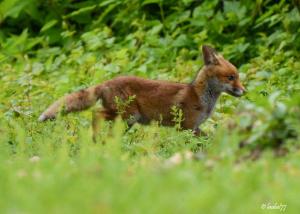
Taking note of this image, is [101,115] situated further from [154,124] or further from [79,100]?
[154,124]

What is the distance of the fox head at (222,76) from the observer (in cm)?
1081

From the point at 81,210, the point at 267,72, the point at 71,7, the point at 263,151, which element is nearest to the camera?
the point at 81,210

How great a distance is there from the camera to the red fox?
32.3 feet

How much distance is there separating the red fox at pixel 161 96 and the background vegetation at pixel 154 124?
20 cm

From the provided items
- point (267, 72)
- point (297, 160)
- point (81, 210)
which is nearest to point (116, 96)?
point (267, 72)

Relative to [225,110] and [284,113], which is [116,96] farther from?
[284,113]

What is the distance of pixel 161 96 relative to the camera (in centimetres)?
1030

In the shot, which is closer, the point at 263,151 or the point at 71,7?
the point at 263,151

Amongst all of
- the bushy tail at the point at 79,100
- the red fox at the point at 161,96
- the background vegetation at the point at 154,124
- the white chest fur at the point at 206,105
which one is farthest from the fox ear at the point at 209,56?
the bushy tail at the point at 79,100

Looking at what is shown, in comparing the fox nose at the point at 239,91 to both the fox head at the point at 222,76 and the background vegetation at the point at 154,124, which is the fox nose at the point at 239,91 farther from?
the background vegetation at the point at 154,124

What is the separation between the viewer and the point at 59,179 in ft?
16.3

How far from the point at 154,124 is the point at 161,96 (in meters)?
0.70

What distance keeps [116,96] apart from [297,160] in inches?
170

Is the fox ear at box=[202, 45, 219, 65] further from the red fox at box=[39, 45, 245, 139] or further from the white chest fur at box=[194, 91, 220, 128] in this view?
the white chest fur at box=[194, 91, 220, 128]
